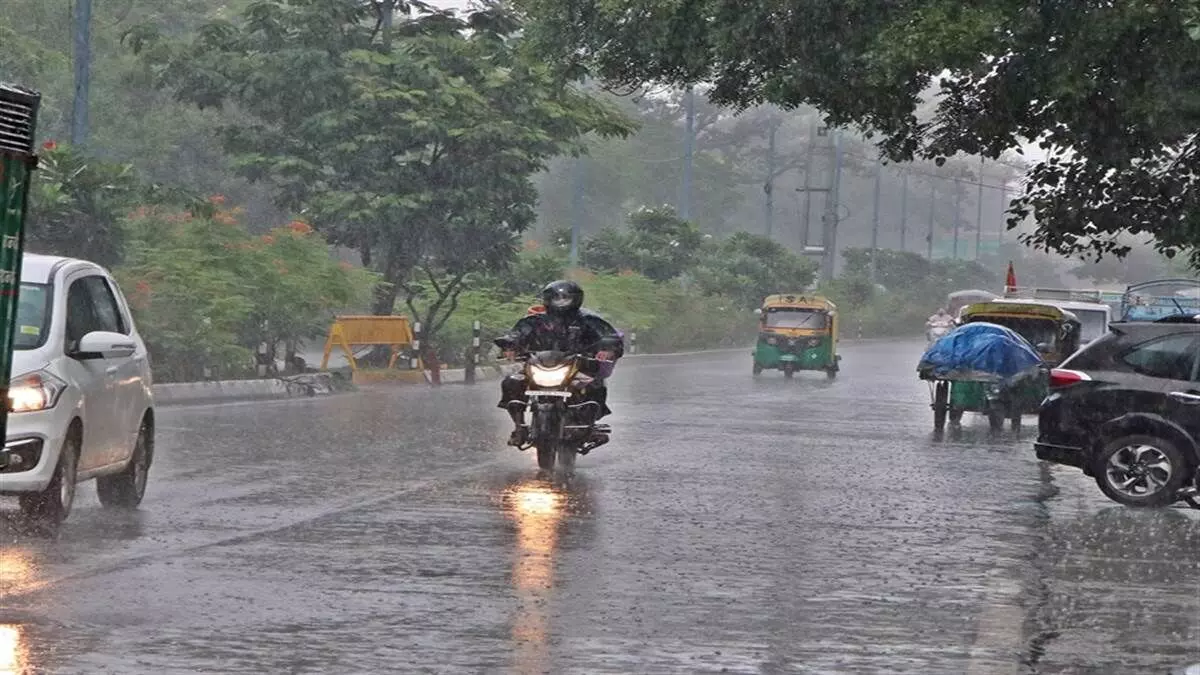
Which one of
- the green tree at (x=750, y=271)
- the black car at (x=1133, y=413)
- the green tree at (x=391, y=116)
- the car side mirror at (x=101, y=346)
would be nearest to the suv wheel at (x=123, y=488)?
the car side mirror at (x=101, y=346)

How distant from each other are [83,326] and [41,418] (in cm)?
146

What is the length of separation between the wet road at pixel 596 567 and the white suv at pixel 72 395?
353 mm

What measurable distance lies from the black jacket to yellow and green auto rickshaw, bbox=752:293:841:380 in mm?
29761

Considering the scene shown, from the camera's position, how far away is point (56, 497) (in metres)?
14.0

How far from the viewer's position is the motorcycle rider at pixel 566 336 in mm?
21062

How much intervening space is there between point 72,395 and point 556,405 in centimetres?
693

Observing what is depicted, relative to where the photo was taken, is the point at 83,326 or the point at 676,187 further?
the point at 676,187

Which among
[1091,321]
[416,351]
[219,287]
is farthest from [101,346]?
[1091,321]

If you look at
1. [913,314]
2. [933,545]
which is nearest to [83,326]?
[933,545]

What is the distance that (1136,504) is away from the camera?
18578 millimetres

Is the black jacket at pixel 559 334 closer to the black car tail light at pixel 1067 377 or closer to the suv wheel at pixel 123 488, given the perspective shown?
the black car tail light at pixel 1067 377

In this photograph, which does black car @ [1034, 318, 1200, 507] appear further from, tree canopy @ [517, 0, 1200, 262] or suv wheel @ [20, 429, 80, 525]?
suv wheel @ [20, 429, 80, 525]

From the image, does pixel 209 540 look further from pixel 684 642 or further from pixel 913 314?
pixel 913 314

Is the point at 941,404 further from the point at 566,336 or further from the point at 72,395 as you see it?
the point at 72,395
